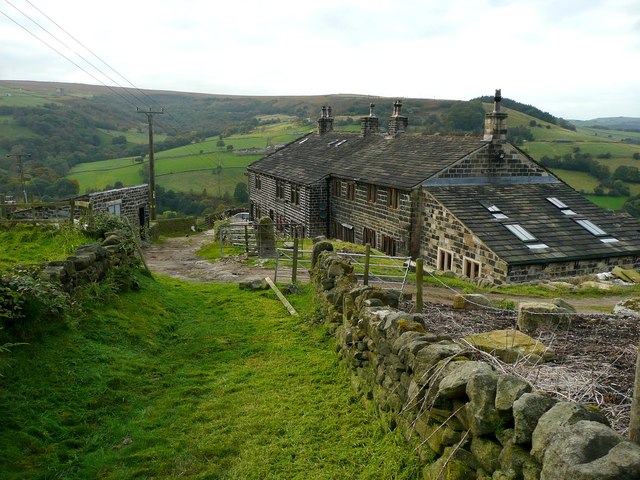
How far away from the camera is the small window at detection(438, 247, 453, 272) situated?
23.7 metres

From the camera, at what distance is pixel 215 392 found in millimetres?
8750

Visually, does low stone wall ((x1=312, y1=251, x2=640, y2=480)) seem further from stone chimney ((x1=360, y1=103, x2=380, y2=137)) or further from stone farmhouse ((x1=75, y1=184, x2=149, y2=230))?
stone chimney ((x1=360, y1=103, x2=380, y2=137))

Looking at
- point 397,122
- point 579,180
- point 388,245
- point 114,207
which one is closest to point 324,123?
point 397,122

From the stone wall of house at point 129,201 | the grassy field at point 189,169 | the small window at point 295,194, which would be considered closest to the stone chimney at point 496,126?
the small window at point 295,194

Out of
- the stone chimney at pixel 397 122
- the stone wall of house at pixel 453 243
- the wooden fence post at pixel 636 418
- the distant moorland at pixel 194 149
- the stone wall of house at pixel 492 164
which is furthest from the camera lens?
the distant moorland at pixel 194 149

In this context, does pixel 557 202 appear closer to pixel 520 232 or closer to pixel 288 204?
pixel 520 232

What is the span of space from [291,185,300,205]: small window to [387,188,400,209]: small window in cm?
982

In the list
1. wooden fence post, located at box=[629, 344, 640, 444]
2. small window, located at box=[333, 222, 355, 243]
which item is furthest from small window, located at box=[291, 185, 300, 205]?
wooden fence post, located at box=[629, 344, 640, 444]

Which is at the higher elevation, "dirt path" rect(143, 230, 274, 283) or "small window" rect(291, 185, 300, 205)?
"small window" rect(291, 185, 300, 205)

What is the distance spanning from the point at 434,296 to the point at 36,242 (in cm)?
1192

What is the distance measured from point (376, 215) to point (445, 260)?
6.10 m

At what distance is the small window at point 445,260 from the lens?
23.7 metres

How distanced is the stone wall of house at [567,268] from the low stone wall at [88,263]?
13447 mm

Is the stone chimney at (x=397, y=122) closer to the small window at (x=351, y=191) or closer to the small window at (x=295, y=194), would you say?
the small window at (x=351, y=191)
